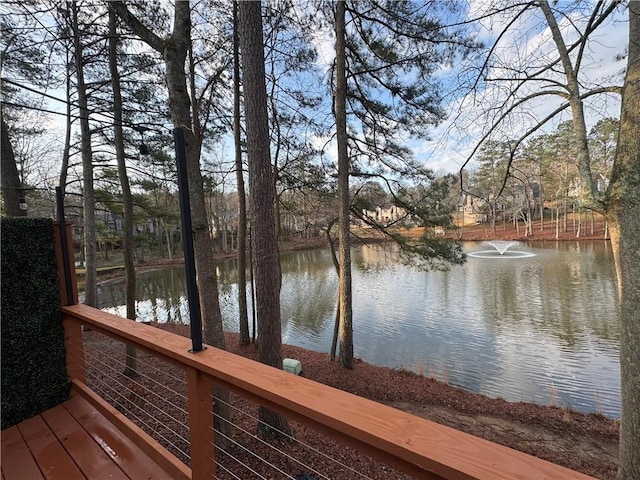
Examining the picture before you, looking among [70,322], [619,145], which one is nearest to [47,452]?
[70,322]

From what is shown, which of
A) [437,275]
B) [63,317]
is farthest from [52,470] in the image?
[437,275]

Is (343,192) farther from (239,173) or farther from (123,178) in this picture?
(123,178)

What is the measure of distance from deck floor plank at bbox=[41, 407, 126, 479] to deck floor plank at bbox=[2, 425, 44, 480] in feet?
0.45

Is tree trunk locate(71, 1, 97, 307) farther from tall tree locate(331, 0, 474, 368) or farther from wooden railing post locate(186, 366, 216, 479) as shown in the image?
wooden railing post locate(186, 366, 216, 479)

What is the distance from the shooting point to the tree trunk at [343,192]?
211 inches

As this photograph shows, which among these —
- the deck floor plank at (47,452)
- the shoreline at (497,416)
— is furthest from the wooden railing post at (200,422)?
the shoreline at (497,416)

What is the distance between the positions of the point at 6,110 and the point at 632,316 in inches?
401

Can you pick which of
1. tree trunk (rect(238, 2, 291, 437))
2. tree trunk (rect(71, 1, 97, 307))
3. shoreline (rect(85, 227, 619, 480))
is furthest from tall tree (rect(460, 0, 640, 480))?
tree trunk (rect(71, 1, 97, 307))

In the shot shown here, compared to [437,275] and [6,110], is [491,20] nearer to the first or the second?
[6,110]

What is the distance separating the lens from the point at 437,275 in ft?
45.6

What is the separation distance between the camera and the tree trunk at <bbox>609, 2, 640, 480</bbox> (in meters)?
2.33

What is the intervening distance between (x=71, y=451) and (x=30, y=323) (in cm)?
97

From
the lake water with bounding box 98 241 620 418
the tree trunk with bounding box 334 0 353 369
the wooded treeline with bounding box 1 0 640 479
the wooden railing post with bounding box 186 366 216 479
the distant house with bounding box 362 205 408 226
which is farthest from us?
the distant house with bounding box 362 205 408 226

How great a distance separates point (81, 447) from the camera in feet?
5.63
